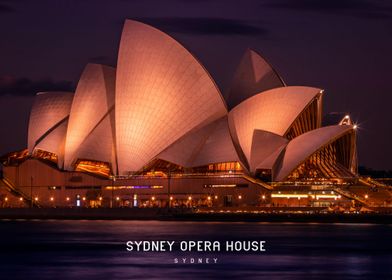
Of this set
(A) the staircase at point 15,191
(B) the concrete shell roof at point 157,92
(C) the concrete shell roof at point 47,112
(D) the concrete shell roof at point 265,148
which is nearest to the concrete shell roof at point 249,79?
(B) the concrete shell roof at point 157,92

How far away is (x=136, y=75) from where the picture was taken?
90.6 metres

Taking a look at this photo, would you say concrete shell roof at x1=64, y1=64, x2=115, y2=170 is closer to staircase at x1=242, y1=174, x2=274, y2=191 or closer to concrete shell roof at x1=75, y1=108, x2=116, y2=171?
concrete shell roof at x1=75, y1=108, x2=116, y2=171

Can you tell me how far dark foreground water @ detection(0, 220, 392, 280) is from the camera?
47750 mm

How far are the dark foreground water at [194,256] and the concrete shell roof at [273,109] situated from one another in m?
14.7

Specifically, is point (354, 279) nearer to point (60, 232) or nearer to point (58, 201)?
point (60, 232)

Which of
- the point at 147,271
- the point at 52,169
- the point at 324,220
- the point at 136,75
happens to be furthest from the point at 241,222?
the point at 147,271

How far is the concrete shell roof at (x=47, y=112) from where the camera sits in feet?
335

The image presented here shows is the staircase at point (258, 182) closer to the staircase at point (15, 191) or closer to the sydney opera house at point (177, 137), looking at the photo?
the sydney opera house at point (177, 137)

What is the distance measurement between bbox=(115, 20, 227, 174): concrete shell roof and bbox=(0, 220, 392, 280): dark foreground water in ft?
51.4

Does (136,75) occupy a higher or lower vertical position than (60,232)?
higher

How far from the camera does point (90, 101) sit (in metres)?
97.0

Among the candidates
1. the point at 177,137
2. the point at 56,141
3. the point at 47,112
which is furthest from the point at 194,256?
the point at 47,112

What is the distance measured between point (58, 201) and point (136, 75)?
19.9 m

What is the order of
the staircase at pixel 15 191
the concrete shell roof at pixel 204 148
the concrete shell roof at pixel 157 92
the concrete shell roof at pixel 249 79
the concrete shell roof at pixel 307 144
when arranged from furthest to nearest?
the staircase at pixel 15 191 → the concrete shell roof at pixel 249 79 → the concrete shell roof at pixel 204 148 → the concrete shell roof at pixel 307 144 → the concrete shell roof at pixel 157 92
